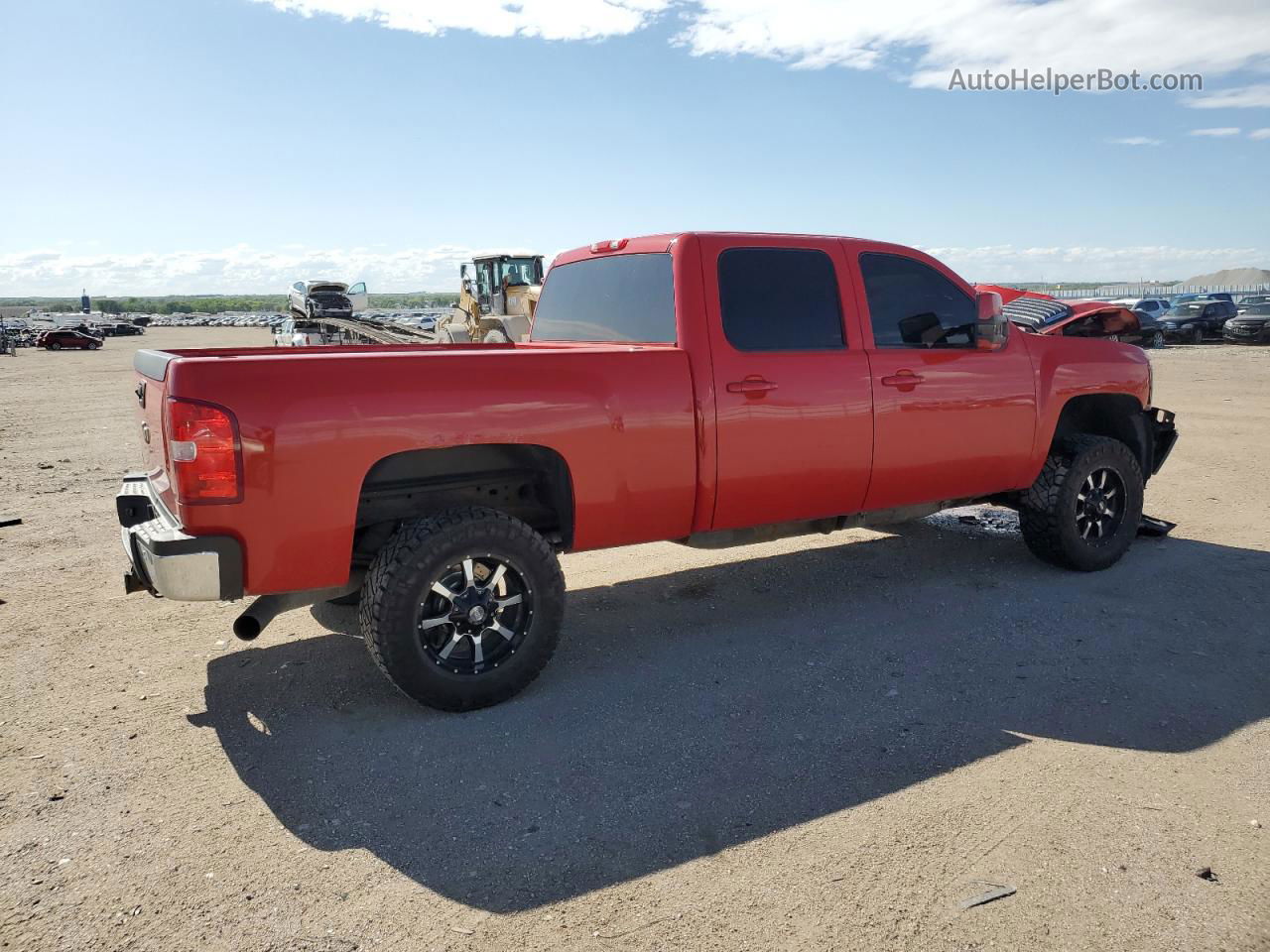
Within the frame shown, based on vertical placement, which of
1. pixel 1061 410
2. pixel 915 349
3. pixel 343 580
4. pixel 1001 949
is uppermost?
pixel 915 349

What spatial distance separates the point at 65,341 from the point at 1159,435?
59.2 m

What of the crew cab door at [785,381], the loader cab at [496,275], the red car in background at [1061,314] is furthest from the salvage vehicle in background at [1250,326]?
the crew cab door at [785,381]

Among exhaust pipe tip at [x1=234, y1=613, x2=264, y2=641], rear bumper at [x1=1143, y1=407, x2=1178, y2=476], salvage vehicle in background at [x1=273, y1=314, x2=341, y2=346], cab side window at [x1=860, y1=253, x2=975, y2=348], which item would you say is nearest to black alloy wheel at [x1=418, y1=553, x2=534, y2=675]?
exhaust pipe tip at [x1=234, y1=613, x2=264, y2=641]

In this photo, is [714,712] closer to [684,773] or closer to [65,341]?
[684,773]

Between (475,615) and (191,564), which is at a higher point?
(191,564)

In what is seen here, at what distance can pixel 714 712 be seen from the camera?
4172 mm

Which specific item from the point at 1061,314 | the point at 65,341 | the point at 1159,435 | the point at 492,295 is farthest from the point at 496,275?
the point at 65,341

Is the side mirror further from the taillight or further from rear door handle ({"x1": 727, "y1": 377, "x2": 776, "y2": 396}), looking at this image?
the taillight

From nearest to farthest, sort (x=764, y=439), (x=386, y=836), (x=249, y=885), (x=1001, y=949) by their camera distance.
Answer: (x=1001, y=949) → (x=249, y=885) → (x=386, y=836) → (x=764, y=439)

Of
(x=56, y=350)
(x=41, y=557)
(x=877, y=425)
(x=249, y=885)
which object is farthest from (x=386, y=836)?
(x=56, y=350)

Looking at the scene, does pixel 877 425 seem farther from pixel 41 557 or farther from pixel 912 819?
pixel 41 557

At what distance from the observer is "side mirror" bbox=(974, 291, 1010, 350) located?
5.39 meters

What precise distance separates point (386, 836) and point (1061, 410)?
5.07m

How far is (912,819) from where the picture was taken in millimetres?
3291
